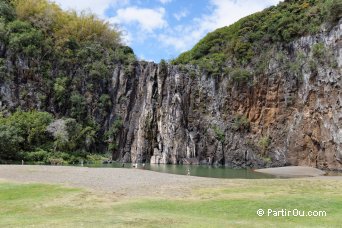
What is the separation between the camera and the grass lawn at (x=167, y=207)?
1559 cm

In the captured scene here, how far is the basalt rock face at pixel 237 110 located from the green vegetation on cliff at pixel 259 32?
236 cm

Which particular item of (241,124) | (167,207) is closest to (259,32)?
(241,124)

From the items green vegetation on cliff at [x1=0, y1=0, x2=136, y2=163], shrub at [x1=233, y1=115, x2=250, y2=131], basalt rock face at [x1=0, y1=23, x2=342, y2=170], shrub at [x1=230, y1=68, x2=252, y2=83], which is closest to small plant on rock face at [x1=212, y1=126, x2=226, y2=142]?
basalt rock face at [x1=0, y1=23, x2=342, y2=170]

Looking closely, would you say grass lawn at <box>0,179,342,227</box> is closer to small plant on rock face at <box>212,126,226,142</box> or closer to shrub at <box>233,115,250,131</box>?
shrub at <box>233,115,250,131</box>

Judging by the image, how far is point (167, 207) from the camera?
20.2m

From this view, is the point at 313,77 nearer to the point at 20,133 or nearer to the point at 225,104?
the point at 225,104

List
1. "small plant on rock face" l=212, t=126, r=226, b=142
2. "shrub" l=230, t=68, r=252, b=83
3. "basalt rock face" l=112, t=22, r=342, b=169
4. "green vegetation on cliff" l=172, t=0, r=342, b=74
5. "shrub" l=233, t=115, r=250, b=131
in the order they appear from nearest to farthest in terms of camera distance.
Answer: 1. "basalt rock face" l=112, t=22, r=342, b=169
2. "green vegetation on cliff" l=172, t=0, r=342, b=74
3. "shrub" l=233, t=115, r=250, b=131
4. "small plant on rock face" l=212, t=126, r=226, b=142
5. "shrub" l=230, t=68, r=252, b=83

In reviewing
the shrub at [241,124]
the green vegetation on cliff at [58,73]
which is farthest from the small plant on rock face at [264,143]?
the green vegetation on cliff at [58,73]

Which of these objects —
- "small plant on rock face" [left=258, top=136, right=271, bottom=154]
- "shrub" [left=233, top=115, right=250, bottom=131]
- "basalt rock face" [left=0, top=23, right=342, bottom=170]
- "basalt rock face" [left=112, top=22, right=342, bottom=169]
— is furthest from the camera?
"shrub" [left=233, top=115, right=250, bottom=131]

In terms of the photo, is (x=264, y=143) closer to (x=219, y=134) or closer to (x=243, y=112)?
A: (x=243, y=112)

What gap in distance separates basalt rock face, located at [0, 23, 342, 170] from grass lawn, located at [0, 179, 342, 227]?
122ft

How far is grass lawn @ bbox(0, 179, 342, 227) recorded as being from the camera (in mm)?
15594

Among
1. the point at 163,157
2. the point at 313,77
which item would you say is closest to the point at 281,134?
the point at 313,77

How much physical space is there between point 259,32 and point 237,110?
1746cm
